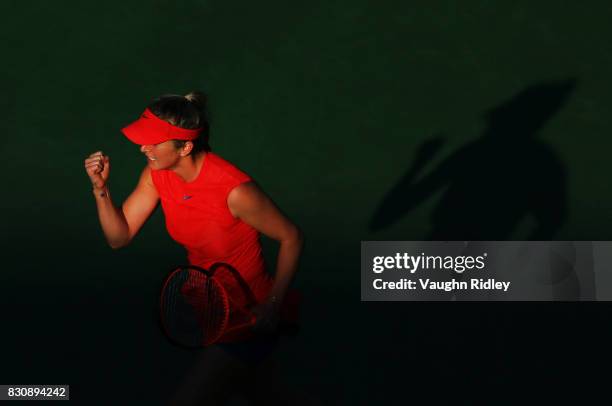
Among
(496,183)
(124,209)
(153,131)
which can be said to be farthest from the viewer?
(496,183)

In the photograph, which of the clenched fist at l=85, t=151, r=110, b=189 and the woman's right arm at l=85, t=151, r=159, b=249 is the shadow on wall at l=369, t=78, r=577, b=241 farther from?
the clenched fist at l=85, t=151, r=110, b=189

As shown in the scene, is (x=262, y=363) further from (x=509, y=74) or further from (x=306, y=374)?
(x=509, y=74)

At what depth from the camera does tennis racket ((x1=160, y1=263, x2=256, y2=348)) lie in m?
5.53

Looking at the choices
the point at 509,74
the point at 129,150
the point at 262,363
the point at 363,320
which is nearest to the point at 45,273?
the point at 129,150

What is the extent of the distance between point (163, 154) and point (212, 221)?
1.05ft

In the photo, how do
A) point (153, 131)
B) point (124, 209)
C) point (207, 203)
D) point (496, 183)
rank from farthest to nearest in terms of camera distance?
1. point (496, 183)
2. point (124, 209)
3. point (207, 203)
4. point (153, 131)

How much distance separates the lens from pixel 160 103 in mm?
5660

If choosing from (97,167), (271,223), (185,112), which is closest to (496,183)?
(271,223)

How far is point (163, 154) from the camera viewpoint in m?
5.64

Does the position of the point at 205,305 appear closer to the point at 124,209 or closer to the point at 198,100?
the point at 124,209

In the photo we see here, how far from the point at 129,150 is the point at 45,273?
1.16m

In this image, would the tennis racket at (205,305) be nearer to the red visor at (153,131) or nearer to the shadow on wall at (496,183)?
the red visor at (153,131)

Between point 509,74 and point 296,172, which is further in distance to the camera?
point 509,74

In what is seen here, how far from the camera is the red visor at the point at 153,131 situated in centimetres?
558
